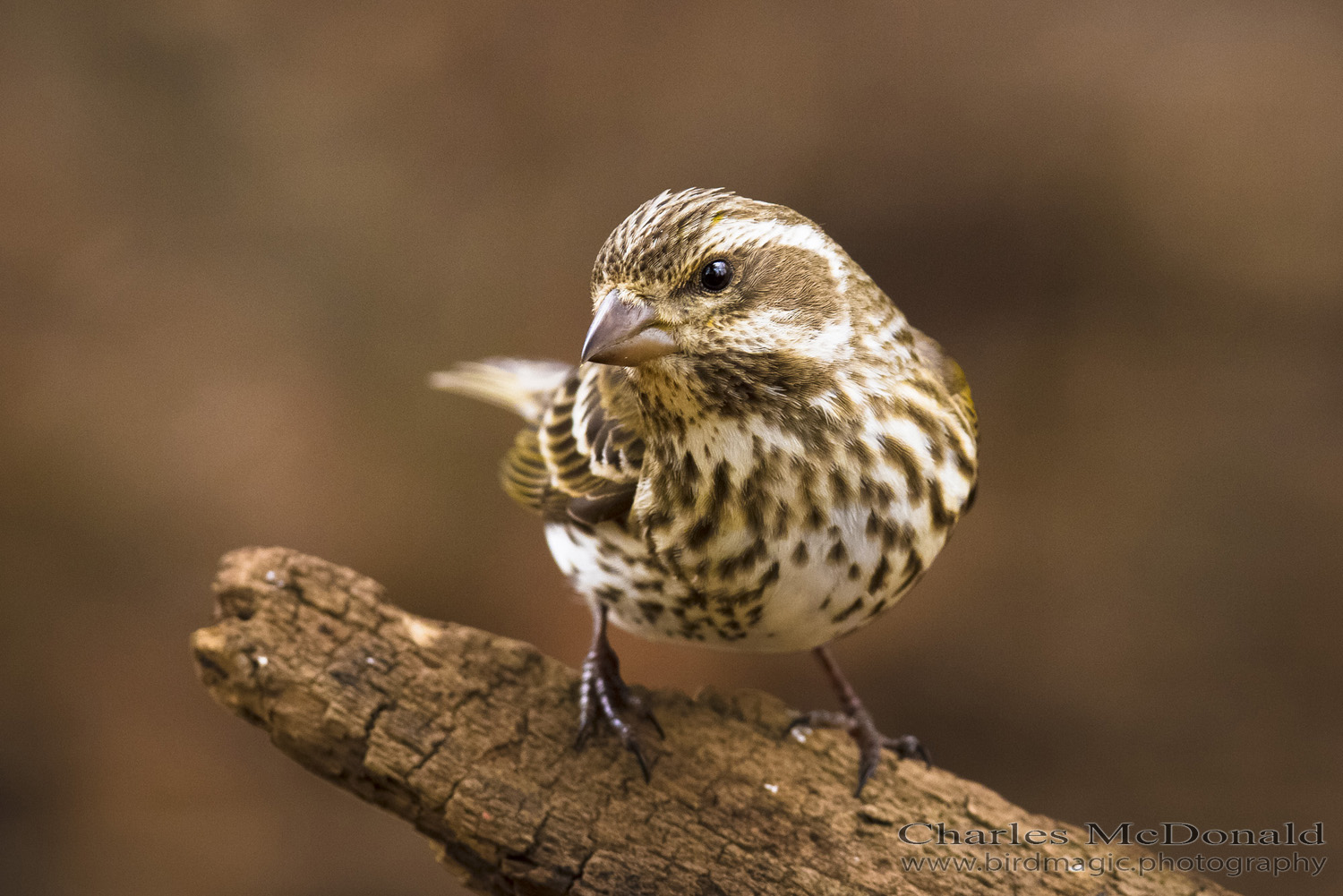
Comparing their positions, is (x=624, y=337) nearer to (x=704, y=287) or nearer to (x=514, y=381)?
(x=704, y=287)

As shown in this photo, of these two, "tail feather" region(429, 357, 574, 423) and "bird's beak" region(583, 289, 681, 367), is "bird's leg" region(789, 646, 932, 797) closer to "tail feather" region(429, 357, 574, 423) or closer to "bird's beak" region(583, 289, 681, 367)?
Answer: "bird's beak" region(583, 289, 681, 367)

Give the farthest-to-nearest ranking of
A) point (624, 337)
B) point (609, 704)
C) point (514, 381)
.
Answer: point (514, 381) → point (609, 704) → point (624, 337)

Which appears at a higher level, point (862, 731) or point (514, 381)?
point (514, 381)

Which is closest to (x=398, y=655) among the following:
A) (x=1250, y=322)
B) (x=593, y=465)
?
(x=593, y=465)

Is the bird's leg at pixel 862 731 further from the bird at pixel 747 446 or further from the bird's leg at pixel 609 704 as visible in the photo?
the bird's leg at pixel 609 704

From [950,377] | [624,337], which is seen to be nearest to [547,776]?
[624,337]

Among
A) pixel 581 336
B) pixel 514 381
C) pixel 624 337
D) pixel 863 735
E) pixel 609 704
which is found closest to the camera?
pixel 624 337

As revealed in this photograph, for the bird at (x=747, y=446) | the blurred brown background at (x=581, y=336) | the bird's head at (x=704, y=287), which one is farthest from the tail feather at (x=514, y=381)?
the bird's head at (x=704, y=287)

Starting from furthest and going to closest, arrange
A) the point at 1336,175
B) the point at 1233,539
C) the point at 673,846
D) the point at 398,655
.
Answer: the point at 1233,539 → the point at 1336,175 → the point at 398,655 → the point at 673,846

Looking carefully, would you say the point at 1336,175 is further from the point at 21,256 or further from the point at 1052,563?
the point at 21,256
